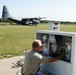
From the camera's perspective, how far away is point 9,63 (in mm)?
7121

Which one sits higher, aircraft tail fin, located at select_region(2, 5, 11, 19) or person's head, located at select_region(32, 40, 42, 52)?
aircraft tail fin, located at select_region(2, 5, 11, 19)

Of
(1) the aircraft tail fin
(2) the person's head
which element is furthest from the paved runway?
(1) the aircraft tail fin

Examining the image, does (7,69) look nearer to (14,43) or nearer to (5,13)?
(14,43)

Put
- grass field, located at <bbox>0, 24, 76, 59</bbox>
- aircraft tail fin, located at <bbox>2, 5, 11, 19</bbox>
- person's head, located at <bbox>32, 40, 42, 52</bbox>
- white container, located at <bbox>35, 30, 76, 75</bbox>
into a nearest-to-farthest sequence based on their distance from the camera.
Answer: white container, located at <bbox>35, 30, 76, 75</bbox> < person's head, located at <bbox>32, 40, 42, 52</bbox> < grass field, located at <bbox>0, 24, 76, 59</bbox> < aircraft tail fin, located at <bbox>2, 5, 11, 19</bbox>

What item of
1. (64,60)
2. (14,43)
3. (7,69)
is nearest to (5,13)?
(14,43)

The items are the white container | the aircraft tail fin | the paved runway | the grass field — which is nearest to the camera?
the white container

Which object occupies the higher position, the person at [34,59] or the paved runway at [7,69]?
the person at [34,59]

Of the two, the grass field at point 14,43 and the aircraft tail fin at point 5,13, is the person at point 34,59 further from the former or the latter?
the aircraft tail fin at point 5,13

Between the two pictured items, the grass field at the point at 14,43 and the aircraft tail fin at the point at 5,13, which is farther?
the aircraft tail fin at the point at 5,13

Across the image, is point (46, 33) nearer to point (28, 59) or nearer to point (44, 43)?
point (44, 43)

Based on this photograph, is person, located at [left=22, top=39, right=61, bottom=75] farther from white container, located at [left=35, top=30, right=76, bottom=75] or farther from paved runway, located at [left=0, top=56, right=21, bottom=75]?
paved runway, located at [left=0, top=56, right=21, bottom=75]

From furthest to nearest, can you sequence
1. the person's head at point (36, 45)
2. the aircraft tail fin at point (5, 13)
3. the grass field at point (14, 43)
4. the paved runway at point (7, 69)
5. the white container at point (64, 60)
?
the aircraft tail fin at point (5, 13), the grass field at point (14, 43), the paved runway at point (7, 69), the person's head at point (36, 45), the white container at point (64, 60)

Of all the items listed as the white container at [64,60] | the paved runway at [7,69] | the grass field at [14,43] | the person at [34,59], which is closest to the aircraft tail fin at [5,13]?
the grass field at [14,43]

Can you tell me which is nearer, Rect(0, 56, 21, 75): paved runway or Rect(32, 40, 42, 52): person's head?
Rect(32, 40, 42, 52): person's head
